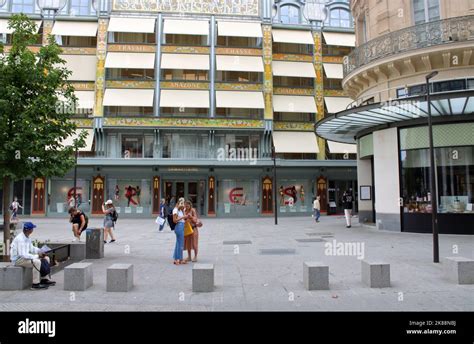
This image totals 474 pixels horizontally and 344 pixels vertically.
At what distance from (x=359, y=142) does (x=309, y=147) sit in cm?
1154

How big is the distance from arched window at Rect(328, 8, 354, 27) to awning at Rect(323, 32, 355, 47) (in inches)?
69.5

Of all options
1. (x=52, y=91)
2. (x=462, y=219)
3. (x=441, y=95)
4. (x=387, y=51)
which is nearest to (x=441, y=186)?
(x=462, y=219)

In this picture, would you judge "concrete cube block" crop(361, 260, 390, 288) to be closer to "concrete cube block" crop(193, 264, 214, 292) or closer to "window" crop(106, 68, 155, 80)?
"concrete cube block" crop(193, 264, 214, 292)

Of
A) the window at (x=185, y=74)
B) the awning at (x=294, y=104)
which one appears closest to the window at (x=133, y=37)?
the window at (x=185, y=74)

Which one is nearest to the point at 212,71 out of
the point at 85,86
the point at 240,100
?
the point at 240,100

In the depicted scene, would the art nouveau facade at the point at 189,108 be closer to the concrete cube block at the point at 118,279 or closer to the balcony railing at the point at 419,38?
the balcony railing at the point at 419,38

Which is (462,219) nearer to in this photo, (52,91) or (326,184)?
(52,91)

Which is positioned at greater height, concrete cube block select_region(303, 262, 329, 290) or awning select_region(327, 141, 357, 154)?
awning select_region(327, 141, 357, 154)

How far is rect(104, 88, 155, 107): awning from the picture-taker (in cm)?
3120

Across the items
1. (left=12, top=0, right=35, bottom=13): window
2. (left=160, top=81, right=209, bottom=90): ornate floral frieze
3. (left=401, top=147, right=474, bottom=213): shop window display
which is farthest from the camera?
(left=12, top=0, right=35, bottom=13): window

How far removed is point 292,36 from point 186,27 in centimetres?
875

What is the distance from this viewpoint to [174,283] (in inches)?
343

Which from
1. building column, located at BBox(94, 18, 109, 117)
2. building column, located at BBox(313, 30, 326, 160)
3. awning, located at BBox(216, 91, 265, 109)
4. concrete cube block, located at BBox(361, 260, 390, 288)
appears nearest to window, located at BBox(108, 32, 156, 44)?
building column, located at BBox(94, 18, 109, 117)

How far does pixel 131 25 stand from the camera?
104 ft
